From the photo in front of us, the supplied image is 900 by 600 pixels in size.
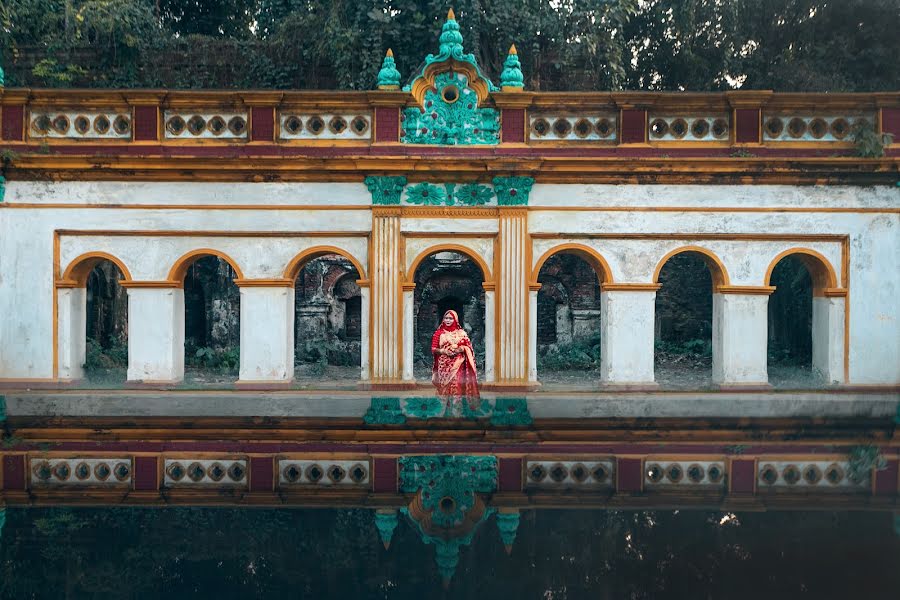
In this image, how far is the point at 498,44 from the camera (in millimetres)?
17453

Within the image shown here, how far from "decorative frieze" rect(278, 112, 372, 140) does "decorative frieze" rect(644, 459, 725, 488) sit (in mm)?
8280

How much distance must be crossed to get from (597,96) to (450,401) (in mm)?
5462

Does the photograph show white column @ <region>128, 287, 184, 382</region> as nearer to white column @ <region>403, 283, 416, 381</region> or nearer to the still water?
white column @ <region>403, 283, 416, 381</region>

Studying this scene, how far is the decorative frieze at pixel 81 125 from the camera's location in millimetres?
13148

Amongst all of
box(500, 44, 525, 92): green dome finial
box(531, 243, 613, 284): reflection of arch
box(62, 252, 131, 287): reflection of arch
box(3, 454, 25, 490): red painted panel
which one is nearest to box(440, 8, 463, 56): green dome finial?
box(500, 44, 525, 92): green dome finial

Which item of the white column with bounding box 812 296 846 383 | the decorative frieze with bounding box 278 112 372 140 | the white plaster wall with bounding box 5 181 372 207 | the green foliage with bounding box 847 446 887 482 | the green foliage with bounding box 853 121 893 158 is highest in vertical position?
the decorative frieze with bounding box 278 112 372 140

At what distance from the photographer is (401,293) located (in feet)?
43.2

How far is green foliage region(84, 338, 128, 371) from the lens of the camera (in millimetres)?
16266

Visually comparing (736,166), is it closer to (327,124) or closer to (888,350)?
(888,350)

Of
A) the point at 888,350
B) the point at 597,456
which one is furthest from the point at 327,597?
the point at 888,350

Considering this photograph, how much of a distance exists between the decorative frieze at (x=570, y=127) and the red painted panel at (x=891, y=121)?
165 inches

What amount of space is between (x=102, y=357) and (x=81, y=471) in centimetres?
1109

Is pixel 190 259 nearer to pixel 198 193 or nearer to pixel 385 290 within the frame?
A: pixel 198 193

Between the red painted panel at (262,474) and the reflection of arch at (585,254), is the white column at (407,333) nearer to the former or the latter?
the reflection of arch at (585,254)
